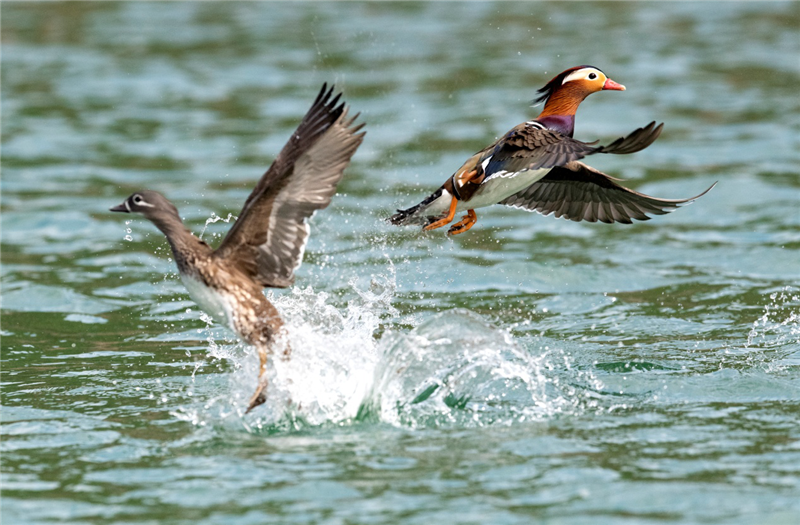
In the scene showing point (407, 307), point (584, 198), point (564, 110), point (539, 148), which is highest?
point (564, 110)

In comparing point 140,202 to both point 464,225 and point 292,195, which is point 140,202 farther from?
point 464,225

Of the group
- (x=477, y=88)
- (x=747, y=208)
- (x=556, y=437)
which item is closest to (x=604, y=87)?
(x=556, y=437)

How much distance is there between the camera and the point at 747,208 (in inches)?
440

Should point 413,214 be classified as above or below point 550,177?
below

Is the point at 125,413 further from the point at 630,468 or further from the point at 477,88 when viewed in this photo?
the point at 477,88

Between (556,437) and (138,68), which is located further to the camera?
(138,68)

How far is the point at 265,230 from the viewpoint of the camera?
5848mm

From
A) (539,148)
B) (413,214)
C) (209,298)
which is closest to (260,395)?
(209,298)

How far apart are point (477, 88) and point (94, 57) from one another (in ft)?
21.7

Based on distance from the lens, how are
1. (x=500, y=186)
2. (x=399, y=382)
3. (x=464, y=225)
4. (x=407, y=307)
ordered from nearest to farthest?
(x=399, y=382) → (x=500, y=186) → (x=464, y=225) → (x=407, y=307)

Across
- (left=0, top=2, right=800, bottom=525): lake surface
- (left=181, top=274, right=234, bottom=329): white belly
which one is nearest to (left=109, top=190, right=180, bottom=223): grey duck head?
(left=181, top=274, right=234, bottom=329): white belly

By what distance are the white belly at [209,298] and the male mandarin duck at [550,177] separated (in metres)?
1.39

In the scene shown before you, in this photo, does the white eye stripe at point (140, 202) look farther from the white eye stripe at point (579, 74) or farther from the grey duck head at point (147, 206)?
the white eye stripe at point (579, 74)

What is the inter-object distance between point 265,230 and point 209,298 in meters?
0.47
